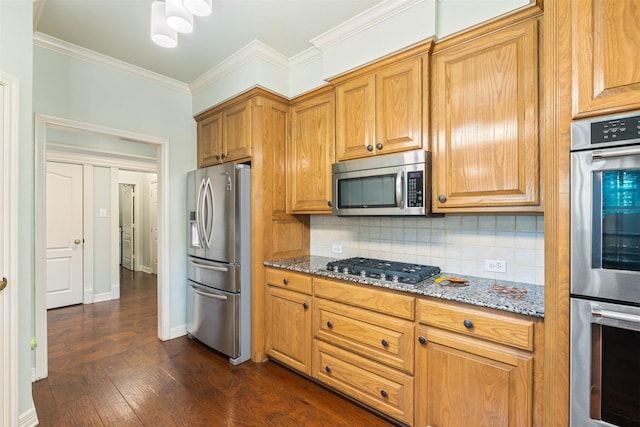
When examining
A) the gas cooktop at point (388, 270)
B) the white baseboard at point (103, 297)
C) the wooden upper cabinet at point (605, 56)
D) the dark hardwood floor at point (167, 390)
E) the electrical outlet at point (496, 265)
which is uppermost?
the wooden upper cabinet at point (605, 56)

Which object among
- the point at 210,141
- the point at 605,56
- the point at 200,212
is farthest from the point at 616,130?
→ the point at 210,141

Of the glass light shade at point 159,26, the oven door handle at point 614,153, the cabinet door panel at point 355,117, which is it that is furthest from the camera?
the cabinet door panel at point 355,117

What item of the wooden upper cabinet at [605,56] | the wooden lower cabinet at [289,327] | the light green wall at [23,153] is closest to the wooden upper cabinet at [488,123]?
the wooden upper cabinet at [605,56]

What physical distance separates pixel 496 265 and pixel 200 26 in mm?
2695

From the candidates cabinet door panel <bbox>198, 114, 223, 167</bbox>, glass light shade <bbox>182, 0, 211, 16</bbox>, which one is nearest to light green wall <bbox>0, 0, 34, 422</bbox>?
glass light shade <bbox>182, 0, 211, 16</bbox>

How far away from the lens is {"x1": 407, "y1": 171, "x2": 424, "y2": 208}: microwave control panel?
6.24 feet

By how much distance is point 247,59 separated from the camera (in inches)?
104

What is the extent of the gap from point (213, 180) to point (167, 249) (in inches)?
38.7

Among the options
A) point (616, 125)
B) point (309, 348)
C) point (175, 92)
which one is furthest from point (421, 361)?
point (175, 92)

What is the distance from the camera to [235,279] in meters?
2.62

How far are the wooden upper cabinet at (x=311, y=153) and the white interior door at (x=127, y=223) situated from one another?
19.3 ft

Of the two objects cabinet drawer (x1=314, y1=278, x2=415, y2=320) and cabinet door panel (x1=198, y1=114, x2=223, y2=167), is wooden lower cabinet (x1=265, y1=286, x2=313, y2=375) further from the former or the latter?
cabinet door panel (x1=198, y1=114, x2=223, y2=167)

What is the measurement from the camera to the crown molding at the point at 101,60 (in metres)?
2.42

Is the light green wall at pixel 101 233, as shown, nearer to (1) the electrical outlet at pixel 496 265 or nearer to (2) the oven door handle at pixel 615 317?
(1) the electrical outlet at pixel 496 265
